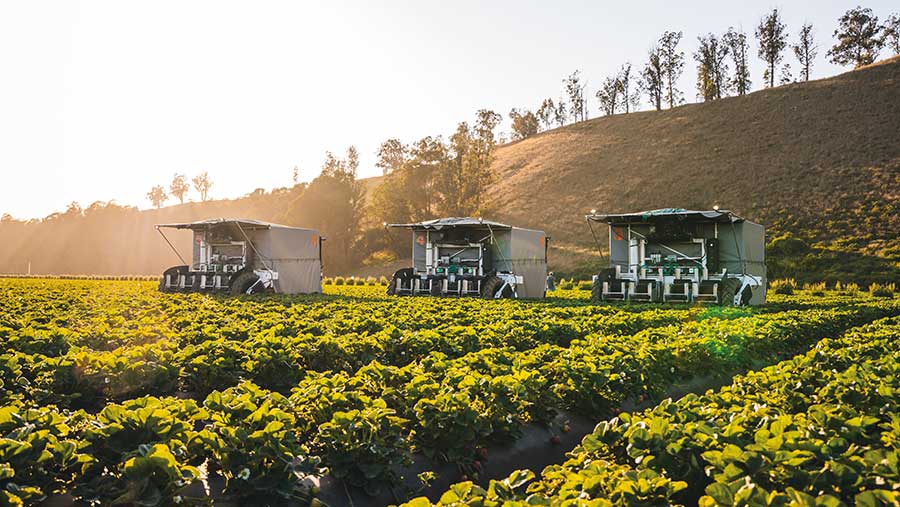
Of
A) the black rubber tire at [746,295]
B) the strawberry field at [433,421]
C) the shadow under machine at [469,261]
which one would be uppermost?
the shadow under machine at [469,261]

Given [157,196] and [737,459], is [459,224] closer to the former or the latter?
[737,459]

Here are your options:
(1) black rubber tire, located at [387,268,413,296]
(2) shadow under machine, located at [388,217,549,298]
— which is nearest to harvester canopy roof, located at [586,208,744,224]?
(2) shadow under machine, located at [388,217,549,298]

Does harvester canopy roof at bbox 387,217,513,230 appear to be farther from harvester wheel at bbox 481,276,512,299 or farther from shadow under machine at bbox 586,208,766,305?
shadow under machine at bbox 586,208,766,305

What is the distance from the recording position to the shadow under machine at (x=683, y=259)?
2053 cm

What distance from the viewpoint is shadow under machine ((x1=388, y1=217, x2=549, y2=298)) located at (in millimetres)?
23641

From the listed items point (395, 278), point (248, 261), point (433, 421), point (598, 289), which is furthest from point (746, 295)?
point (248, 261)

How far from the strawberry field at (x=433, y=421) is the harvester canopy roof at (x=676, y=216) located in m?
11.6

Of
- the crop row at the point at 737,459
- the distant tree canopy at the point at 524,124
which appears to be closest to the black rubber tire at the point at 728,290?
the crop row at the point at 737,459

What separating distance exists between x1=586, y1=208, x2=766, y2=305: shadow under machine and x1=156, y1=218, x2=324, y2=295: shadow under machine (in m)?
12.5

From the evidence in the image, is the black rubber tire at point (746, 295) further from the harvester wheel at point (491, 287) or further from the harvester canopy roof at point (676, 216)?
the harvester wheel at point (491, 287)

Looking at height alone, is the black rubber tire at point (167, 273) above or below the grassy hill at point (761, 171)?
below

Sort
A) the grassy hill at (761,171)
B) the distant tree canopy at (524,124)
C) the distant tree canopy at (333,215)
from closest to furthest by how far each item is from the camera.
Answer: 1. the grassy hill at (761,171)
2. the distant tree canopy at (333,215)
3. the distant tree canopy at (524,124)

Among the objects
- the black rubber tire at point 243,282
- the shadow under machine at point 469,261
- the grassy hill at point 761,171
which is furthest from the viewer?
the grassy hill at point 761,171

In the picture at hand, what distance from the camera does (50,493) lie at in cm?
372
